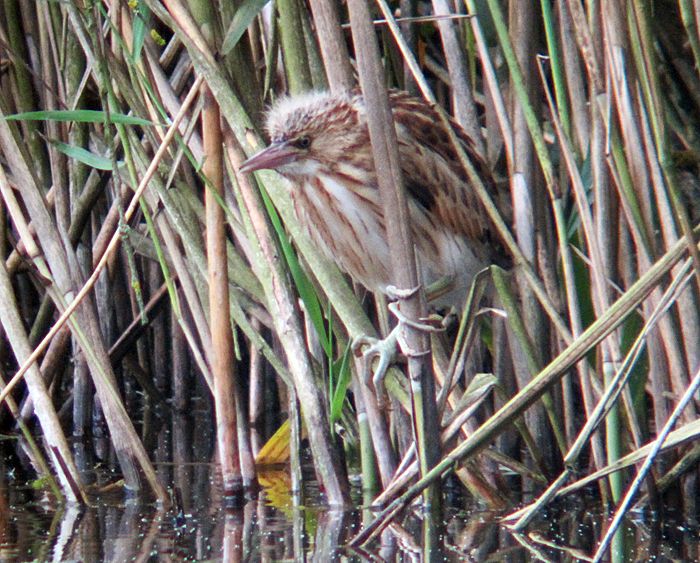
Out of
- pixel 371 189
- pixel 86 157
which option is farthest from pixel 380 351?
pixel 86 157

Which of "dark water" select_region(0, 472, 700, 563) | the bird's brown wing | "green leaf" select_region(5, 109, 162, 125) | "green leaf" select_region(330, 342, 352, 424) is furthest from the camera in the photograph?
the bird's brown wing

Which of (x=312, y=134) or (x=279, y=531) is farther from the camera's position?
(x=312, y=134)

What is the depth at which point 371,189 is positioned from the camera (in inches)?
82.0

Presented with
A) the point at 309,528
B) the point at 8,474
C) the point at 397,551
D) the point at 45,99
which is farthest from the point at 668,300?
the point at 45,99

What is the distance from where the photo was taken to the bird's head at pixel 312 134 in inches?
74.5

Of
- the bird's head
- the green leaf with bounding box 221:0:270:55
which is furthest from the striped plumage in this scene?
the green leaf with bounding box 221:0:270:55

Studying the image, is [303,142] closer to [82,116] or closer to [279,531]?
[82,116]

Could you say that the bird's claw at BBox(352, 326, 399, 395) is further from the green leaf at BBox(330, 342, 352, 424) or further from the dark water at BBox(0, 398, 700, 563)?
the dark water at BBox(0, 398, 700, 563)

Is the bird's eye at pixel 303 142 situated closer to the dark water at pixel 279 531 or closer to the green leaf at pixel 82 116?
the green leaf at pixel 82 116

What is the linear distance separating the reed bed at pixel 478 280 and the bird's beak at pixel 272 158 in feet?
0.15

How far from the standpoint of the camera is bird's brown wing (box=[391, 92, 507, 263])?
2139 mm

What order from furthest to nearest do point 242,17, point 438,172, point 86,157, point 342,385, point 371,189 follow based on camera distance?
point 438,172, point 371,189, point 86,157, point 242,17, point 342,385

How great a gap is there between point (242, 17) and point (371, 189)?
52cm

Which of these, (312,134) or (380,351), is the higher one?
(312,134)
